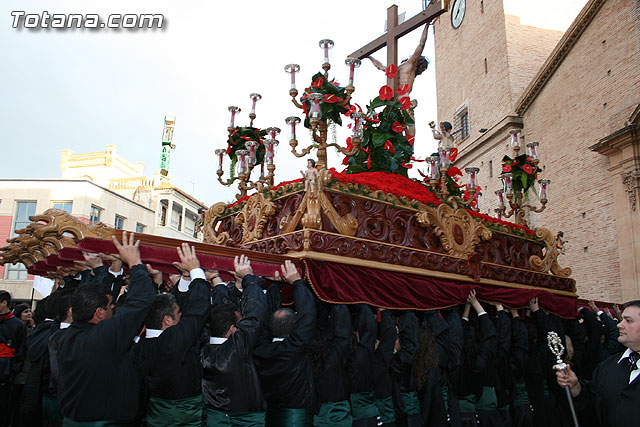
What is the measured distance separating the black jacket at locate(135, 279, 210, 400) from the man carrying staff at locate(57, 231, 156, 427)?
0.48ft

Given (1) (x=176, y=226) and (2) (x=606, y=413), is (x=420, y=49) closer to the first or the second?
(2) (x=606, y=413)

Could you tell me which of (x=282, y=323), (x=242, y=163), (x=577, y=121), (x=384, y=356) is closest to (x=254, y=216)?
(x=242, y=163)

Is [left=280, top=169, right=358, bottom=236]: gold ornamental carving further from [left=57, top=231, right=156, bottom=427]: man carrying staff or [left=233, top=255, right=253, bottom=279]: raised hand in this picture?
[left=57, top=231, right=156, bottom=427]: man carrying staff

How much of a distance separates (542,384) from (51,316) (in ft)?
19.1

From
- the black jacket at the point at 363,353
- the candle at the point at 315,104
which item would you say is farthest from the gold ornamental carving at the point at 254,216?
the black jacket at the point at 363,353

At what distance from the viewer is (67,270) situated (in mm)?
4832

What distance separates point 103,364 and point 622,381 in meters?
3.33

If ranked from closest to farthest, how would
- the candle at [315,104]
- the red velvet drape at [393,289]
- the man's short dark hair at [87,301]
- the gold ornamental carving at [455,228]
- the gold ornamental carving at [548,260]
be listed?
the man's short dark hair at [87,301] → the red velvet drape at [393,289] → the candle at [315,104] → the gold ornamental carving at [455,228] → the gold ornamental carving at [548,260]

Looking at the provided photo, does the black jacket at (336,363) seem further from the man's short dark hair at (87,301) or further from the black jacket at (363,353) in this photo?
the man's short dark hair at (87,301)

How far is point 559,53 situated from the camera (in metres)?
15.2

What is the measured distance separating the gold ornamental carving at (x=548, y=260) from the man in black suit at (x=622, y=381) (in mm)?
3787

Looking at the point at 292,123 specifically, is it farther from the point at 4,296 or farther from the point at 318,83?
the point at 4,296

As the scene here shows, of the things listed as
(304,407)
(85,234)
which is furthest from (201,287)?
(304,407)

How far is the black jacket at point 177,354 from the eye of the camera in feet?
11.8
